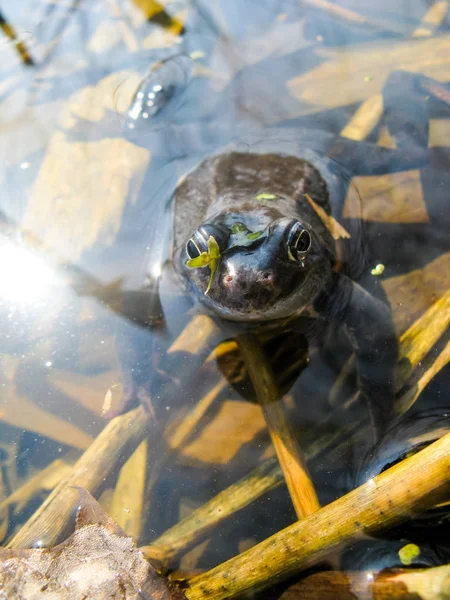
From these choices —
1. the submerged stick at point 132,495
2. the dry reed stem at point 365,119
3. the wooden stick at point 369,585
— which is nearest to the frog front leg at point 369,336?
the wooden stick at point 369,585

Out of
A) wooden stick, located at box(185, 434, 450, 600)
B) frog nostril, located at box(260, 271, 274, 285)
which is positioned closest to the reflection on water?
frog nostril, located at box(260, 271, 274, 285)

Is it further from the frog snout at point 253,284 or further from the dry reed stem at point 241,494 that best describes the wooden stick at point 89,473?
the frog snout at point 253,284

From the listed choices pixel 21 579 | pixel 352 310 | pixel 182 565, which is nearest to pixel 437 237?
pixel 352 310

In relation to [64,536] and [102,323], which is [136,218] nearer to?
[102,323]

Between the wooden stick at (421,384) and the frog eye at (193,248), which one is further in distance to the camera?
the frog eye at (193,248)

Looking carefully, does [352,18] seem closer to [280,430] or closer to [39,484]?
[280,430]

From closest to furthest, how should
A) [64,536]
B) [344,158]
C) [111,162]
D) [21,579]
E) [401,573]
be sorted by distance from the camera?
[401,573]
[21,579]
[64,536]
[344,158]
[111,162]

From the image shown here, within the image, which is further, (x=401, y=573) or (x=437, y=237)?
(x=437, y=237)

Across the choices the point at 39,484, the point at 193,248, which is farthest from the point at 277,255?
the point at 39,484
